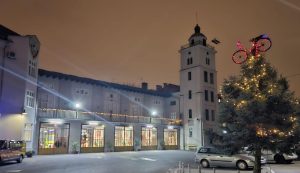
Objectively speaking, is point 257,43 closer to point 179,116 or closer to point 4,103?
point 4,103

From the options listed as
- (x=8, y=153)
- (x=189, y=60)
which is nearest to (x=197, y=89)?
(x=189, y=60)

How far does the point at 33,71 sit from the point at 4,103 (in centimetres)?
505

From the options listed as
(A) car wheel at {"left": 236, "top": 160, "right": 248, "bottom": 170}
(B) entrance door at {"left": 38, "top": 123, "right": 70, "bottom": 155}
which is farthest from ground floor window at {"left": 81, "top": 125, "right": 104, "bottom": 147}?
(A) car wheel at {"left": 236, "top": 160, "right": 248, "bottom": 170}

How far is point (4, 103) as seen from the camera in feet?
85.7

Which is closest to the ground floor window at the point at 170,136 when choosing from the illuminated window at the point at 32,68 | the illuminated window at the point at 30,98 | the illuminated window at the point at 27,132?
the illuminated window at the point at 27,132

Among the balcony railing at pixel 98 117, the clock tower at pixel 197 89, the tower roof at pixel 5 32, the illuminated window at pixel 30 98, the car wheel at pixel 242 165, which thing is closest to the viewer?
the car wheel at pixel 242 165

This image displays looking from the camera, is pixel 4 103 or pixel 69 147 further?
pixel 69 147

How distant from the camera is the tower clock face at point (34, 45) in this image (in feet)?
95.8

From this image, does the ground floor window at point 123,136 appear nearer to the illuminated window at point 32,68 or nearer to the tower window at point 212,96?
the illuminated window at point 32,68

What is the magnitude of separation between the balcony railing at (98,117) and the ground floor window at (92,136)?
128 centimetres

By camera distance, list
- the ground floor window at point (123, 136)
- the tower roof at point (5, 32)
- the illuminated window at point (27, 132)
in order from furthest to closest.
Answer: the ground floor window at point (123, 136), the illuminated window at point (27, 132), the tower roof at point (5, 32)

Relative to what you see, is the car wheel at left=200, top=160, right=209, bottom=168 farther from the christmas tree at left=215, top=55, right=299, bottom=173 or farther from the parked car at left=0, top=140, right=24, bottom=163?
the parked car at left=0, top=140, right=24, bottom=163

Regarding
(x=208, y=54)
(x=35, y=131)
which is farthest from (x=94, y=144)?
(x=208, y=54)

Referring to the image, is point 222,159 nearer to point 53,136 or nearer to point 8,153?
point 8,153
